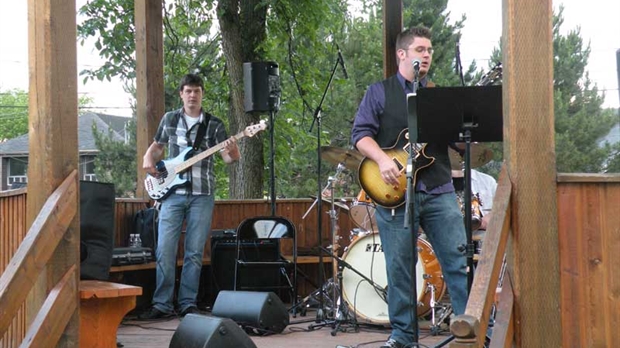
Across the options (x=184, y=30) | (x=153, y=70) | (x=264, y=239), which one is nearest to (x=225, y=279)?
(x=264, y=239)

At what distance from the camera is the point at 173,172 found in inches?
295

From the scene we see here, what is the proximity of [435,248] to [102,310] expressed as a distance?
6.47 ft

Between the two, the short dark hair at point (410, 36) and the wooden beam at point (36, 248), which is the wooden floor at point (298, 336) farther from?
the short dark hair at point (410, 36)

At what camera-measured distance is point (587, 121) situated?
22.0 meters

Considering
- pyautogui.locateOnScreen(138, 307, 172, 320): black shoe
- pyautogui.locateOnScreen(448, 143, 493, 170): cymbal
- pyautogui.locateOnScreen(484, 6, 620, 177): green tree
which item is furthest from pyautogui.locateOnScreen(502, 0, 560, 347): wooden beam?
pyautogui.locateOnScreen(484, 6, 620, 177): green tree

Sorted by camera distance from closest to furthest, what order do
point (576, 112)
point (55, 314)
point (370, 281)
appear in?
point (55, 314) < point (370, 281) < point (576, 112)

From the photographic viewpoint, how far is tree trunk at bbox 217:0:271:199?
1132 centimetres

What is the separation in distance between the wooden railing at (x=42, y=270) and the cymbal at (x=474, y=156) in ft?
8.10

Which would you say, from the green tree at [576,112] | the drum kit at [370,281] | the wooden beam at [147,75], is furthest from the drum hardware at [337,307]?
the green tree at [576,112]

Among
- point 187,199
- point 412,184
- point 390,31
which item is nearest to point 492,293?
point 412,184

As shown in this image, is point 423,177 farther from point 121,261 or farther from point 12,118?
point 12,118

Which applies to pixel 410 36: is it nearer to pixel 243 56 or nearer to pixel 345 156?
pixel 345 156

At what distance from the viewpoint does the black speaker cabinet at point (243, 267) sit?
812 centimetres


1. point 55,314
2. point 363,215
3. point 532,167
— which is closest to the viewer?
point 532,167
